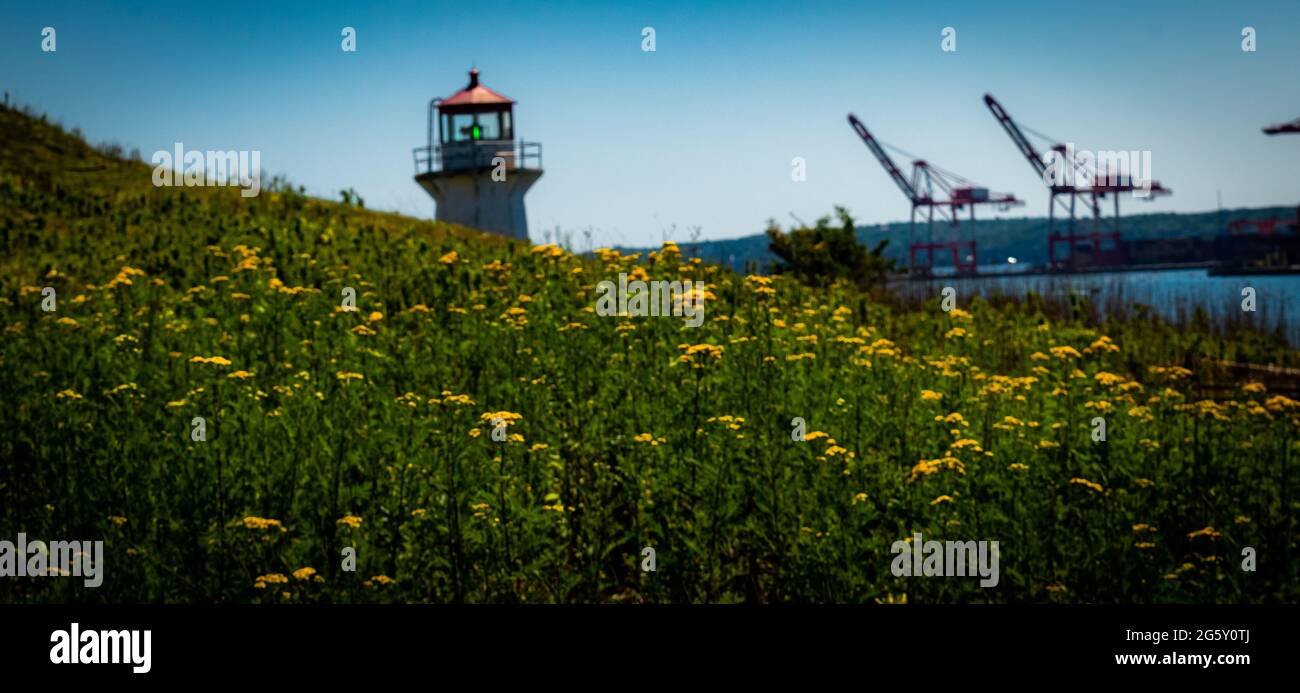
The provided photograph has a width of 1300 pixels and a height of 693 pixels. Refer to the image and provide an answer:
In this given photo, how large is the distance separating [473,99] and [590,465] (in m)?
28.0

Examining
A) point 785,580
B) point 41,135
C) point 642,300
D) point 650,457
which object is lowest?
point 785,580

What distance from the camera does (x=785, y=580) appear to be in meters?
5.77

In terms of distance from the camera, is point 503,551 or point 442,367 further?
point 442,367

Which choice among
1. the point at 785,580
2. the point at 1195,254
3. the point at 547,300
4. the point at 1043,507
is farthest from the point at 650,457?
the point at 1195,254

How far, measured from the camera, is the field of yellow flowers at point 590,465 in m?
5.59

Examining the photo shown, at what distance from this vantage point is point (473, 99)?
109 feet

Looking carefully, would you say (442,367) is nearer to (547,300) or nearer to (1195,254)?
(547,300)

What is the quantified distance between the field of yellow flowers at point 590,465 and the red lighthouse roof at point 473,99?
2327 cm

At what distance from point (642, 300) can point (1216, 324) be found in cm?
1112
